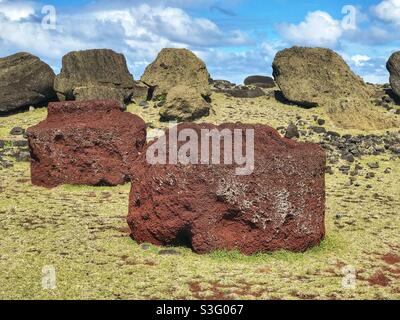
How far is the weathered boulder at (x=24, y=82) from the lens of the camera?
100 feet

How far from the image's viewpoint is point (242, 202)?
11.0 meters

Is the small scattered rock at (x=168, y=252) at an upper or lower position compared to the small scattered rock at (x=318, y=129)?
lower

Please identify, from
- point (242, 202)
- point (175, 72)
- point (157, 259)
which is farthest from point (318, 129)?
point (157, 259)

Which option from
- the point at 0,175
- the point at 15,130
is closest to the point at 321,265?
the point at 0,175

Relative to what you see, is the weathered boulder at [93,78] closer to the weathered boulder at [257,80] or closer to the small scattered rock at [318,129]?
the small scattered rock at [318,129]

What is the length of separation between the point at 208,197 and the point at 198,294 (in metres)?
2.27

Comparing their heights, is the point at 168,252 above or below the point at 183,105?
below

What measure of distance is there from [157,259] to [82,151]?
7.67 m

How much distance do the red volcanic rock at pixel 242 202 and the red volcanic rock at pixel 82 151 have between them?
6.43m

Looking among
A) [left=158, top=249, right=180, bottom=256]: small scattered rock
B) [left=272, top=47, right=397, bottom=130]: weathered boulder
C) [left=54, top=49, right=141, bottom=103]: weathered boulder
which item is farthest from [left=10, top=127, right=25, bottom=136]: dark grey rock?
[left=158, top=249, right=180, bottom=256]: small scattered rock

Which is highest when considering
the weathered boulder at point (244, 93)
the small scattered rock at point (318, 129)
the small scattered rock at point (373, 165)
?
the weathered boulder at point (244, 93)

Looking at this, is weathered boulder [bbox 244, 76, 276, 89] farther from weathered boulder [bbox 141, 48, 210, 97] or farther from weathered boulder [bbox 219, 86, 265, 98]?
weathered boulder [bbox 141, 48, 210, 97]

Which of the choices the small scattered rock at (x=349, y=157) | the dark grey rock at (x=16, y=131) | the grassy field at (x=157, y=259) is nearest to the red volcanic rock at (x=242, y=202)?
the grassy field at (x=157, y=259)

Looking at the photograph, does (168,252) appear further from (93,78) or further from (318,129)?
(93,78)
